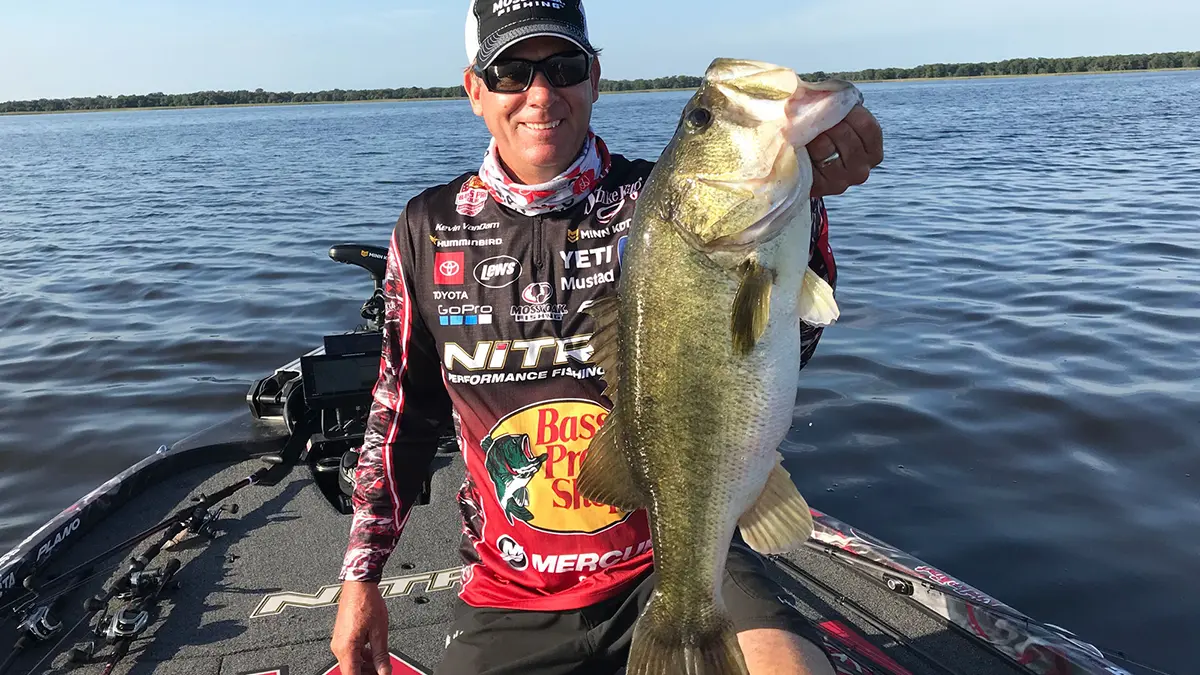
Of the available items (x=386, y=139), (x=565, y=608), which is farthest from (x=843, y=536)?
(x=386, y=139)

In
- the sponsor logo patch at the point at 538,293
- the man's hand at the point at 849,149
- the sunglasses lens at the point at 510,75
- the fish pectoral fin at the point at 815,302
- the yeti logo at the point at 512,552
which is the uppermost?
the sunglasses lens at the point at 510,75

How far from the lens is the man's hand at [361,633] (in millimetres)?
2814

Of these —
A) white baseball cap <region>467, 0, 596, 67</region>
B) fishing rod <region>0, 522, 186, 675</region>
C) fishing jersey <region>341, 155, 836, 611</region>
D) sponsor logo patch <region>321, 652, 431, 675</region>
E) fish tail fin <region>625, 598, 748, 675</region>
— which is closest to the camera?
fish tail fin <region>625, 598, 748, 675</region>

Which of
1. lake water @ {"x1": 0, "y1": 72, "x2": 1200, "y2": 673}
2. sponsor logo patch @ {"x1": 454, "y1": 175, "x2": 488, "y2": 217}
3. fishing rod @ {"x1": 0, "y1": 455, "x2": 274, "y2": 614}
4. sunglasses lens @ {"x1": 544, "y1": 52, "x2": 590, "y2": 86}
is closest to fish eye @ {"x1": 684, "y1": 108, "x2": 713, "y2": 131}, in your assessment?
sunglasses lens @ {"x1": 544, "y1": 52, "x2": 590, "y2": 86}

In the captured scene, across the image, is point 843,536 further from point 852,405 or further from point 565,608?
point 852,405

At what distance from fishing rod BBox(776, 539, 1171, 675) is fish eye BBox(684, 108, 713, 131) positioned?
114 inches

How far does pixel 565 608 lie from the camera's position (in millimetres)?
2809

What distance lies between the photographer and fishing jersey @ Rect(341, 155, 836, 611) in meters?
2.80

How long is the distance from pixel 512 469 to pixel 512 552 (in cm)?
32

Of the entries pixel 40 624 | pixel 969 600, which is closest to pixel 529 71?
pixel 969 600

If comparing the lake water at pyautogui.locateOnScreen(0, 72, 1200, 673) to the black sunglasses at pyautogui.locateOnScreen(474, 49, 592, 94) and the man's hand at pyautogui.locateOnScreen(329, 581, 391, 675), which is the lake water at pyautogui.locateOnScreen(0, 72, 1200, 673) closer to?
the man's hand at pyautogui.locateOnScreen(329, 581, 391, 675)

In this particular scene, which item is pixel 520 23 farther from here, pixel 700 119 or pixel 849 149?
pixel 849 149

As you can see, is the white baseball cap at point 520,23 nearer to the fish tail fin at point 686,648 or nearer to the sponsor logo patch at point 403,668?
the fish tail fin at point 686,648

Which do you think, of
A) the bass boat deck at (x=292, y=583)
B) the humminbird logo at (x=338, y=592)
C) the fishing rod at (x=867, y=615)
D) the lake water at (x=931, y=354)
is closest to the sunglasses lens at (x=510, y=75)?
the bass boat deck at (x=292, y=583)
